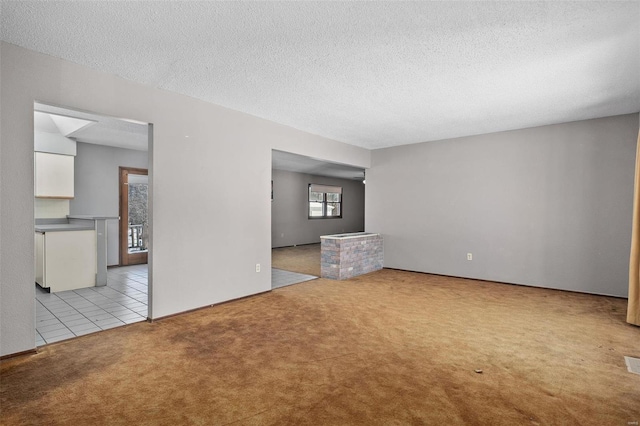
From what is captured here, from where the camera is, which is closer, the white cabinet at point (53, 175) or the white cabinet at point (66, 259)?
the white cabinet at point (66, 259)

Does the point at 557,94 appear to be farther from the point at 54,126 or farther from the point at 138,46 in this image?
the point at 54,126

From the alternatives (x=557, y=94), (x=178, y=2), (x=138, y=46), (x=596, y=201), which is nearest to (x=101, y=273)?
(x=138, y=46)

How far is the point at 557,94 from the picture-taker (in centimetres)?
356

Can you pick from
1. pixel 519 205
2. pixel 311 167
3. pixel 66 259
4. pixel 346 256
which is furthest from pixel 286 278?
pixel 311 167

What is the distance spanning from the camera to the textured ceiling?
6.77 feet

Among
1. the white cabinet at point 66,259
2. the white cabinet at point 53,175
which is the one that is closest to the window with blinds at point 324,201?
the white cabinet at point 53,175

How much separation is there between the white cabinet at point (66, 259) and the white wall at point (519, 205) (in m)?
5.14

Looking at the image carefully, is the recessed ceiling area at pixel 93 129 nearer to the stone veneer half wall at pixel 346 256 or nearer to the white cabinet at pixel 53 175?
the white cabinet at pixel 53 175

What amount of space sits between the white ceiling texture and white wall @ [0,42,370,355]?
195 mm

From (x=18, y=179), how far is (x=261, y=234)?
261 centimetres

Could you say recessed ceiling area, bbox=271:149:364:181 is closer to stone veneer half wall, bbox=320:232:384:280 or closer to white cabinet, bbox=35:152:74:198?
stone veneer half wall, bbox=320:232:384:280

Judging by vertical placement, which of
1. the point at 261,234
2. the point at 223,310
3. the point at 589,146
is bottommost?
the point at 223,310

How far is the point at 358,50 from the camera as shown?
2566mm

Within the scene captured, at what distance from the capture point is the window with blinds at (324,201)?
36.0ft
